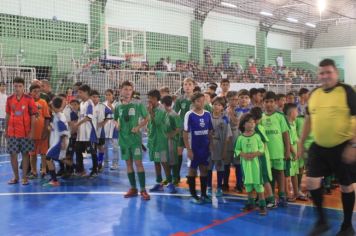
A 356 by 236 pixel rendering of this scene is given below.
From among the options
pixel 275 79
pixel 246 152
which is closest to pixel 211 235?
pixel 246 152

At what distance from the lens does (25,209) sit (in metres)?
5.21

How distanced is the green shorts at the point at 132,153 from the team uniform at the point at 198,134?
813mm

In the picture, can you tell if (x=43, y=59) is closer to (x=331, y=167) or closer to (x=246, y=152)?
(x=246, y=152)

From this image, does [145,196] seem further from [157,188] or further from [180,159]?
[180,159]

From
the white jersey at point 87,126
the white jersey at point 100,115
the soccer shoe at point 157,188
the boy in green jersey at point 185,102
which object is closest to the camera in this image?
the soccer shoe at point 157,188

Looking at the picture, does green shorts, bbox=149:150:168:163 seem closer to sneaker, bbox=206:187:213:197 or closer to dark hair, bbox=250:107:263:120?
sneaker, bbox=206:187:213:197

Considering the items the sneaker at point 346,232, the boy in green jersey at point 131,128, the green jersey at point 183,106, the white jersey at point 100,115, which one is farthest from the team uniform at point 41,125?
the sneaker at point 346,232

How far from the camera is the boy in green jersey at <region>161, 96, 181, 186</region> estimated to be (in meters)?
6.02

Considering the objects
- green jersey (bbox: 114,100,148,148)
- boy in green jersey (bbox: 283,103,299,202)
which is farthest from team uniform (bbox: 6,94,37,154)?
boy in green jersey (bbox: 283,103,299,202)

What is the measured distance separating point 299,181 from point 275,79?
1710cm

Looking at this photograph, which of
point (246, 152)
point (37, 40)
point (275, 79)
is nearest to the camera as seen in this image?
point (246, 152)

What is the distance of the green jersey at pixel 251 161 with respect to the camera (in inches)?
188

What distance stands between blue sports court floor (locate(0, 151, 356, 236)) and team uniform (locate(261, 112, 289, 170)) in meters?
0.60

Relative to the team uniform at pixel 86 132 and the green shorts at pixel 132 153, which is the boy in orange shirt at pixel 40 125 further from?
the green shorts at pixel 132 153
